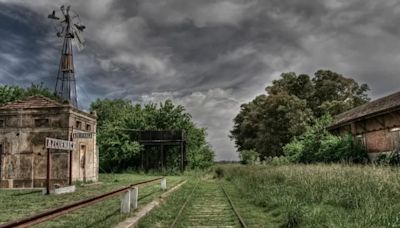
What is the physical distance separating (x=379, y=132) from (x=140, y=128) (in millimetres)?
29706

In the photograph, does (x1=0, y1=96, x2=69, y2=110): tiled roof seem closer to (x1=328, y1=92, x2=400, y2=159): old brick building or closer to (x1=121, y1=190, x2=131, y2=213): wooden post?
(x1=121, y1=190, x2=131, y2=213): wooden post

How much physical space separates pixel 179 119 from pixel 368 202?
41724 mm

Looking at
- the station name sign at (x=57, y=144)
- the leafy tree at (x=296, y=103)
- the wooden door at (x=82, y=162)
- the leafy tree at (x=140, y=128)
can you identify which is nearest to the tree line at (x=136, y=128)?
the leafy tree at (x=140, y=128)

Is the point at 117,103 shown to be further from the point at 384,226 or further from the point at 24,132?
the point at 384,226

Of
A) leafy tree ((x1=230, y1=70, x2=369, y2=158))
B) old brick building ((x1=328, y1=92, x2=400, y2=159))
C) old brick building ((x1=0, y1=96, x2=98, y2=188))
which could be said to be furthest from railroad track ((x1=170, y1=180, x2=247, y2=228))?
leafy tree ((x1=230, y1=70, x2=369, y2=158))

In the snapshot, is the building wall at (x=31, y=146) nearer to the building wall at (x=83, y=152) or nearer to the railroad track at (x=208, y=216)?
the building wall at (x=83, y=152)

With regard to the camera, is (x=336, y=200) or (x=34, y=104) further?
(x=34, y=104)

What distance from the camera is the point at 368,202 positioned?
8.66 meters

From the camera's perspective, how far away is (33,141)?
25.5 metres

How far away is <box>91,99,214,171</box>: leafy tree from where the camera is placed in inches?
1783

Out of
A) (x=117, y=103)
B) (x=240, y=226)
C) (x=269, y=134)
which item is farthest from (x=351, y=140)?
(x=117, y=103)

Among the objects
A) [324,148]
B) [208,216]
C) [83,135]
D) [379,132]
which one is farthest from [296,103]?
[208,216]

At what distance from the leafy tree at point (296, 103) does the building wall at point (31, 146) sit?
25.3m

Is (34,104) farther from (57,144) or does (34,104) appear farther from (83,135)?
(57,144)
